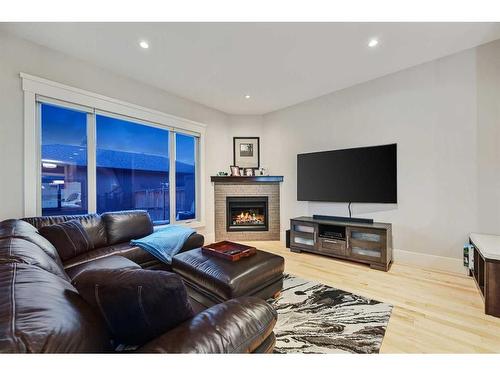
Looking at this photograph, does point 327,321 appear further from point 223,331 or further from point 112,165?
point 112,165

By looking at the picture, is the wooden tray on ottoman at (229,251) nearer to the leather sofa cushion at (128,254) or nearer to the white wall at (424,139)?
the leather sofa cushion at (128,254)

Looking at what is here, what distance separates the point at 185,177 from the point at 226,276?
2858 millimetres

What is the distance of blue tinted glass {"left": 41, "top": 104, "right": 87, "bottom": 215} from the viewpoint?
2654 millimetres

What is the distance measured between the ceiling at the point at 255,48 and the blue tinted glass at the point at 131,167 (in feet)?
2.61

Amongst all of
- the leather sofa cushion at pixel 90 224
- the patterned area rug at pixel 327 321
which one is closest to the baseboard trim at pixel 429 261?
the patterned area rug at pixel 327 321

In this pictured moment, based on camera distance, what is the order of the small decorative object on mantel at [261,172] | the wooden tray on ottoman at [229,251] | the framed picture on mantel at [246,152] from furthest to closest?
the framed picture on mantel at [246,152] < the small decorative object on mantel at [261,172] < the wooden tray on ottoman at [229,251]

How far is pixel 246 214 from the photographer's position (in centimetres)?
464

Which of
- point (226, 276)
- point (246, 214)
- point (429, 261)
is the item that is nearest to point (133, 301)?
point (226, 276)

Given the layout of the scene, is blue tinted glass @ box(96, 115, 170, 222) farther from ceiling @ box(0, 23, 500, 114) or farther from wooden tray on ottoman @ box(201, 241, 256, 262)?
wooden tray on ottoman @ box(201, 241, 256, 262)

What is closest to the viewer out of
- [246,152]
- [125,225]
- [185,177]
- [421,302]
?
[421,302]

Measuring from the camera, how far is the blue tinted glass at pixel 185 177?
4.04 m

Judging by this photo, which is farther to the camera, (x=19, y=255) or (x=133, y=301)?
(x=19, y=255)
